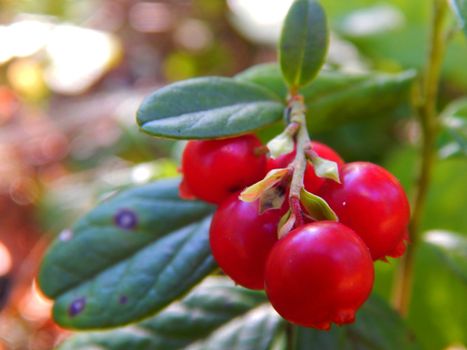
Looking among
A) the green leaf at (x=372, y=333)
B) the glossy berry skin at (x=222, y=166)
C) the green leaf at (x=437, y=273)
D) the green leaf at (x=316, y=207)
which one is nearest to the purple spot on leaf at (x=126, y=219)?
the glossy berry skin at (x=222, y=166)

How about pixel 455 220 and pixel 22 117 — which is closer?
pixel 455 220

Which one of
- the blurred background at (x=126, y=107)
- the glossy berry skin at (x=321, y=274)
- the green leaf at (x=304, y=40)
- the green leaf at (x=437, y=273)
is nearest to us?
the glossy berry skin at (x=321, y=274)

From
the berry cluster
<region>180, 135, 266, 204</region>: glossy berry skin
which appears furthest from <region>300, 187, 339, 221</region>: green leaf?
<region>180, 135, 266, 204</region>: glossy berry skin

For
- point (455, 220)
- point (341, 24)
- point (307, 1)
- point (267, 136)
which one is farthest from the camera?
point (341, 24)

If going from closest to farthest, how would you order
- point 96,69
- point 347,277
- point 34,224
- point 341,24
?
point 347,277 < point 341,24 < point 34,224 < point 96,69

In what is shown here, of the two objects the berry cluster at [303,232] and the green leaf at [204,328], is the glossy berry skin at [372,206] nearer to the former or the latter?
the berry cluster at [303,232]

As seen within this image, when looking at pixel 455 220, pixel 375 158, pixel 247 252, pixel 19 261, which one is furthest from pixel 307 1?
pixel 19 261

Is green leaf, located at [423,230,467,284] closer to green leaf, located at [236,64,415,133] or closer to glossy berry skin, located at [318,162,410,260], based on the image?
green leaf, located at [236,64,415,133]

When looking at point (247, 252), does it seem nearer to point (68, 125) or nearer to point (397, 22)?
point (397, 22)
